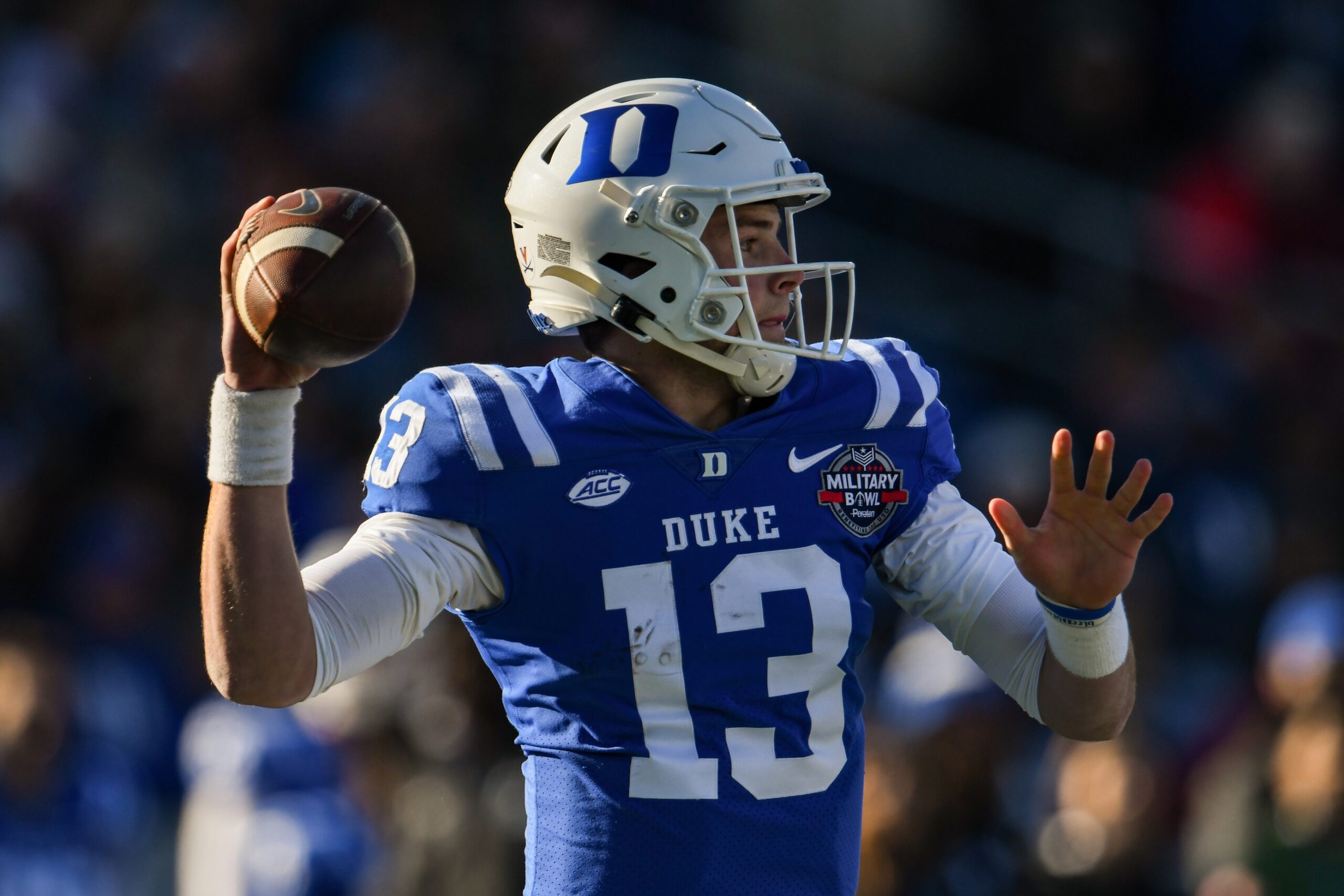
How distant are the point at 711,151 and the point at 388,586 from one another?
88 centimetres

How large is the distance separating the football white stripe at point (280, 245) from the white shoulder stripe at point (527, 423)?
0.38m

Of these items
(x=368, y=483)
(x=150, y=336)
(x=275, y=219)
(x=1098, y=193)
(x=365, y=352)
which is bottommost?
(x=150, y=336)

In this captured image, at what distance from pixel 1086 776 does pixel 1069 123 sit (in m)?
3.62

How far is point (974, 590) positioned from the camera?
2.78 meters

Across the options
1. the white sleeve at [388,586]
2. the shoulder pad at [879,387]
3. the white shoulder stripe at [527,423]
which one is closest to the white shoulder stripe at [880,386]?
the shoulder pad at [879,387]

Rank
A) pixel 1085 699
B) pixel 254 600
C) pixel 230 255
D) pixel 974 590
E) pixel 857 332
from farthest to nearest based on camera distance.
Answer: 1. pixel 857 332
2. pixel 974 590
3. pixel 1085 699
4. pixel 230 255
5. pixel 254 600

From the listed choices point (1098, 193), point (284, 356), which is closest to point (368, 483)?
point (284, 356)

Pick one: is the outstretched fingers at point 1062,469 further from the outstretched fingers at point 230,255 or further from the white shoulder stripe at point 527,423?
the outstretched fingers at point 230,255

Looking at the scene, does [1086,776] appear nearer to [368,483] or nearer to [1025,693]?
[1025,693]

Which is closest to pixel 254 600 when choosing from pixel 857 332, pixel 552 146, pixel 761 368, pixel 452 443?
pixel 452 443

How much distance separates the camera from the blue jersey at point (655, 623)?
254 cm

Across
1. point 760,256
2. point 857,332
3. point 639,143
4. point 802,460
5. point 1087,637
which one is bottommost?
point 857,332

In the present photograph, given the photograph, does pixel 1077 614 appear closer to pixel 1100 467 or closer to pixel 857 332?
pixel 1100 467

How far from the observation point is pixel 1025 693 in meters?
2.77
